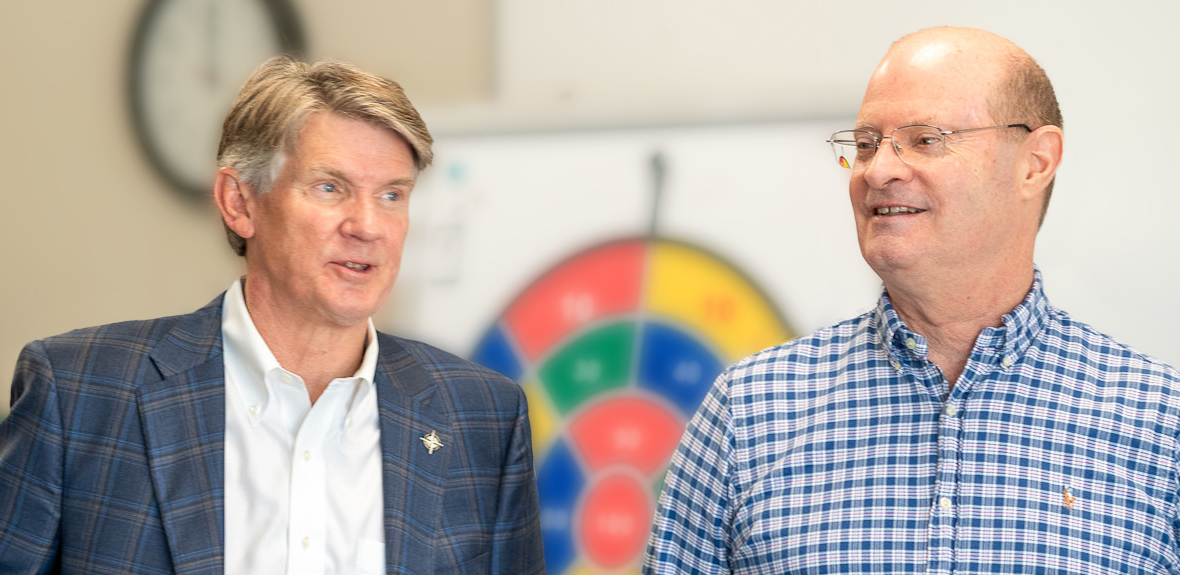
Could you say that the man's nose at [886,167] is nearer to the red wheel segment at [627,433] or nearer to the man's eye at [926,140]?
the man's eye at [926,140]

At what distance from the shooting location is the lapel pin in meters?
1.37

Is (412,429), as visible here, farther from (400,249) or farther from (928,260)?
(928,260)

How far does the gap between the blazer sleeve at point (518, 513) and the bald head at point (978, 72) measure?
0.65m

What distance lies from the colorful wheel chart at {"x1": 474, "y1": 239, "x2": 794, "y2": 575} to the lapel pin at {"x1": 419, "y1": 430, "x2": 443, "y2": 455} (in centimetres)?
55

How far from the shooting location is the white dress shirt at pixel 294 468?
4.12 feet

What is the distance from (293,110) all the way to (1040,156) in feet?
2.87

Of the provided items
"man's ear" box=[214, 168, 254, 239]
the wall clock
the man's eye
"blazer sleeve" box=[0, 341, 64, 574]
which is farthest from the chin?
the wall clock

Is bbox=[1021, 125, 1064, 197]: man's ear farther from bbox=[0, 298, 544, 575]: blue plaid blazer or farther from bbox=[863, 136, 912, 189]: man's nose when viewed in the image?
bbox=[0, 298, 544, 575]: blue plaid blazer

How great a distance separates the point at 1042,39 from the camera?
5.19 feet

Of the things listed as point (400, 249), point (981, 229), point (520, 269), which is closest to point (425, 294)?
point (520, 269)

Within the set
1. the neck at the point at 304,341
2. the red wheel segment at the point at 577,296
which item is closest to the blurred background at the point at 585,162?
the red wheel segment at the point at 577,296

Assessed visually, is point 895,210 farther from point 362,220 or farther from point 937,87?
point 362,220

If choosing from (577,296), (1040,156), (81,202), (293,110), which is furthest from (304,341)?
(81,202)

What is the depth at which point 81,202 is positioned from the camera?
7.75 ft
